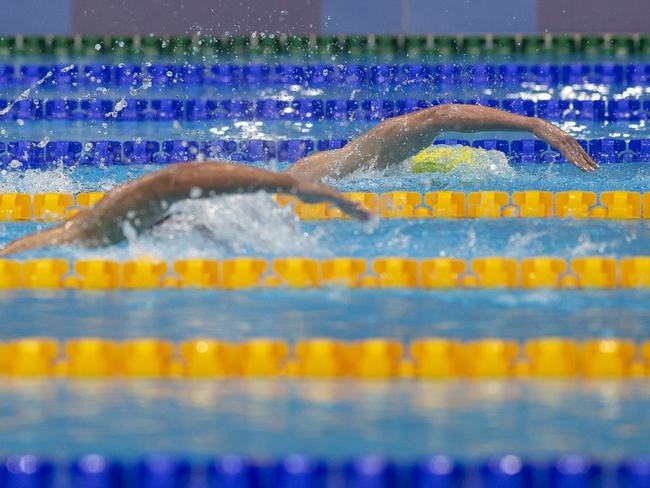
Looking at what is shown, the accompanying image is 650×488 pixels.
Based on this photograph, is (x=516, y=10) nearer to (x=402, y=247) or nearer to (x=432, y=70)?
(x=432, y=70)

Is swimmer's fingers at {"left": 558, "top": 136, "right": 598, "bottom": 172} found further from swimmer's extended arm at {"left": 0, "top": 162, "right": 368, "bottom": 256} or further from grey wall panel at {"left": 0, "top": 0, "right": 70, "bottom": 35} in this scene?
grey wall panel at {"left": 0, "top": 0, "right": 70, "bottom": 35}

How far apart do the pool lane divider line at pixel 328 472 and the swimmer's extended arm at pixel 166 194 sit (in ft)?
6.20

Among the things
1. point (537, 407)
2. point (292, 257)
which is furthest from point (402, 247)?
point (537, 407)

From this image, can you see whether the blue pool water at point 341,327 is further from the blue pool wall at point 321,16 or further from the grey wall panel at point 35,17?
the grey wall panel at point 35,17

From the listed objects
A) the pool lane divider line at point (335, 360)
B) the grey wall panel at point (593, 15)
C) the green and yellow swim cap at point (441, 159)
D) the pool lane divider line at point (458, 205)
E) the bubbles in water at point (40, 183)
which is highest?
the grey wall panel at point (593, 15)

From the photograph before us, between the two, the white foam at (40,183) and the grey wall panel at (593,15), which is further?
the grey wall panel at (593,15)

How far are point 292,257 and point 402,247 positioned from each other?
0.57m

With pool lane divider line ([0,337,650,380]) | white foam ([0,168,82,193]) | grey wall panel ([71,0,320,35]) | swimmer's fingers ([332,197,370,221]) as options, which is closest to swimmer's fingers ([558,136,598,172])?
swimmer's fingers ([332,197,370,221])

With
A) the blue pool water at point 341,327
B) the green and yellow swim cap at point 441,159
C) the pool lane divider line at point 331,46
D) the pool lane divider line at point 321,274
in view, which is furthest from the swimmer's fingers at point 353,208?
the pool lane divider line at point 331,46

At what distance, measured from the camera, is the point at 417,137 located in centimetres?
664

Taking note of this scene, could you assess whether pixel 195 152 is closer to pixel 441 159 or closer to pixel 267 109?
pixel 267 109

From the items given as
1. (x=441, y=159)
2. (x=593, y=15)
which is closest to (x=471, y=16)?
(x=593, y=15)

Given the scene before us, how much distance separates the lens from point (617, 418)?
10.8ft

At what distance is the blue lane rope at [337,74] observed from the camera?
9703mm
